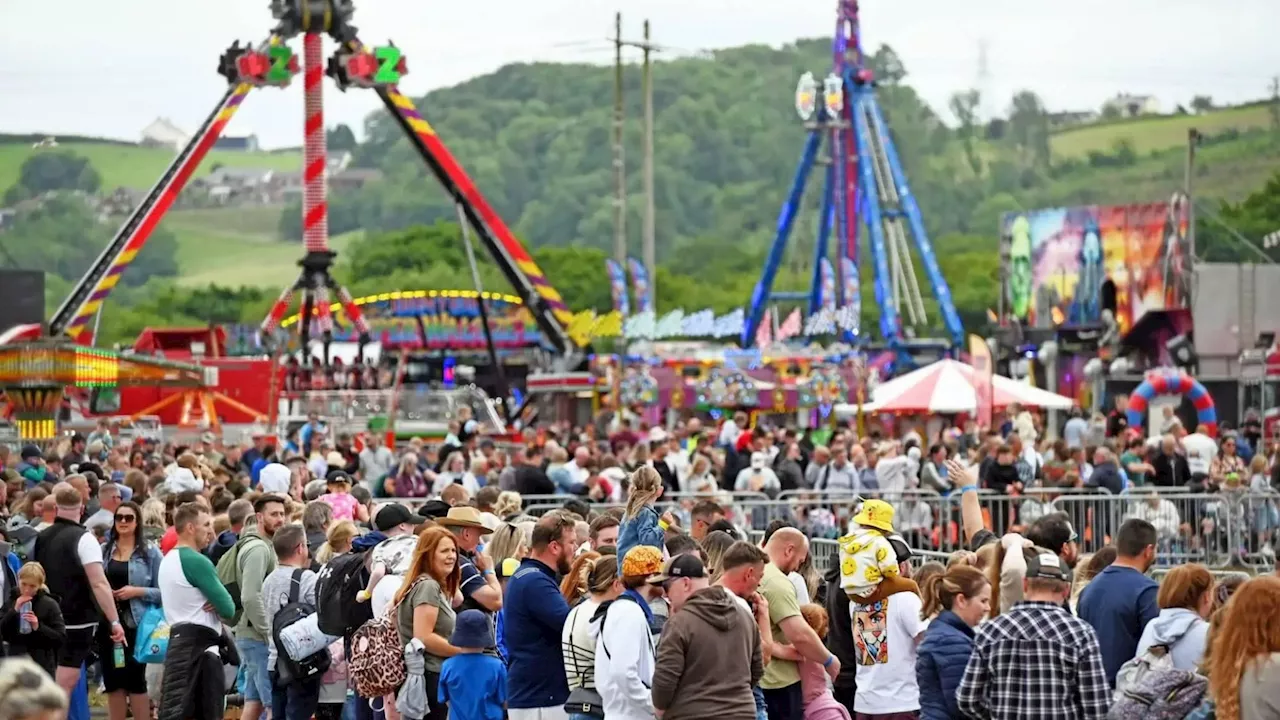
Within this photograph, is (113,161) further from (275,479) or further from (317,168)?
(275,479)

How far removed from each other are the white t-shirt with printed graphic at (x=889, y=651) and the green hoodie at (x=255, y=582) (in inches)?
156

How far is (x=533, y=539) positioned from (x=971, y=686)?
2.42 m

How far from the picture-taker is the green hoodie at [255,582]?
12.9 metres

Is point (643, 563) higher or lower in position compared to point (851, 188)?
lower

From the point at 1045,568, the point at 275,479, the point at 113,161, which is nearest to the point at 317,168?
the point at 275,479

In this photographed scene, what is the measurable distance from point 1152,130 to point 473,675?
476ft

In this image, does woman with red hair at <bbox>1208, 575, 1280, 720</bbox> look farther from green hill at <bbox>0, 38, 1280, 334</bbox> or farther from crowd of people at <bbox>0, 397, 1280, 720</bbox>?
green hill at <bbox>0, 38, 1280, 334</bbox>

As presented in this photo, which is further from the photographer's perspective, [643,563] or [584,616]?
[584,616]

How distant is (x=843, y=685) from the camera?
11125 millimetres

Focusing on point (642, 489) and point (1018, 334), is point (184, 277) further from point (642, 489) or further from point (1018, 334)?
point (642, 489)

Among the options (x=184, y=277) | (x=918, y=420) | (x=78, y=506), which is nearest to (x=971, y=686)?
(x=78, y=506)

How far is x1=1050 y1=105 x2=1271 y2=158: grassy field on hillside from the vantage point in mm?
138500

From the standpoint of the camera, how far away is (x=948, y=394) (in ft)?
98.8

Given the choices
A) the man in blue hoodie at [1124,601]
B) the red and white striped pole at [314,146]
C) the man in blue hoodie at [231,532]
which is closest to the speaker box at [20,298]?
the red and white striped pole at [314,146]
